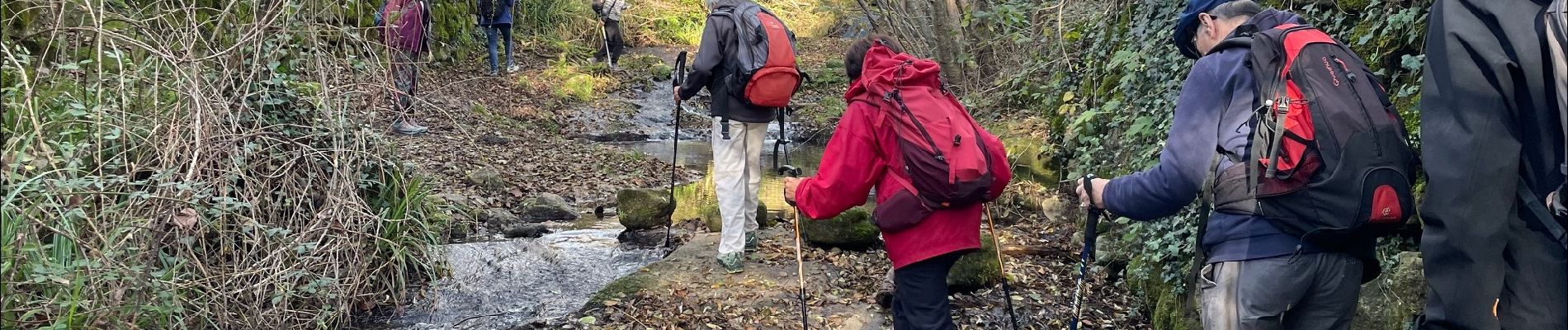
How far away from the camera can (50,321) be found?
3.73 meters

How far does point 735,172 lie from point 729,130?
261 mm

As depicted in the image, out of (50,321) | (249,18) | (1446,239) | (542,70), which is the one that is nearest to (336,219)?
(249,18)

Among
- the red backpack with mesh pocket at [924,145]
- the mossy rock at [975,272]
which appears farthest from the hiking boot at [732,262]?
the red backpack with mesh pocket at [924,145]

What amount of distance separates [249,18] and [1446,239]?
4.89 metres

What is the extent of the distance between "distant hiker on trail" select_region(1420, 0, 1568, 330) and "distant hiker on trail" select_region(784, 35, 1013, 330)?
1721 millimetres

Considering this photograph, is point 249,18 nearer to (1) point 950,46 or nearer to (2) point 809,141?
(1) point 950,46

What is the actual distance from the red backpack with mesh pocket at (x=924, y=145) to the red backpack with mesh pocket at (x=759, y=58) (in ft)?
5.45

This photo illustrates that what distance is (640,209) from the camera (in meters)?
7.30

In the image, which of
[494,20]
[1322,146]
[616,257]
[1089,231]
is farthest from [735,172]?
[494,20]

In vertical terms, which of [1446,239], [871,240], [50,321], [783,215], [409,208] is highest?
[1446,239]

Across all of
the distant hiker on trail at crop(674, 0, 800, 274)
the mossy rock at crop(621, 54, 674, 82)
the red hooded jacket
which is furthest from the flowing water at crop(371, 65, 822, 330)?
the mossy rock at crop(621, 54, 674, 82)

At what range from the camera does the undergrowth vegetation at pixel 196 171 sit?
385cm

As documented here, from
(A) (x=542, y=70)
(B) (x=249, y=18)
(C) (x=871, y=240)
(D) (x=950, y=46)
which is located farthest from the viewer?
(A) (x=542, y=70)

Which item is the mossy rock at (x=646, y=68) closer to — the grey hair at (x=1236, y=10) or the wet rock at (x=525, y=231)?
the wet rock at (x=525, y=231)
